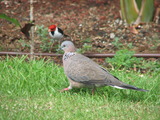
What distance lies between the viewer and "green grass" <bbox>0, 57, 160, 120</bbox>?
173 inches

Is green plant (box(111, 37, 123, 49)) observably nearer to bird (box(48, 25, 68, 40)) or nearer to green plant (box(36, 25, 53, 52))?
bird (box(48, 25, 68, 40))

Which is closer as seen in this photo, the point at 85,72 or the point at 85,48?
the point at 85,72

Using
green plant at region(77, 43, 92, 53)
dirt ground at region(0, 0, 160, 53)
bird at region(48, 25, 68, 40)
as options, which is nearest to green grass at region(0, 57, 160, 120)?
green plant at region(77, 43, 92, 53)

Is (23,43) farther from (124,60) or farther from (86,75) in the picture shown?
(86,75)

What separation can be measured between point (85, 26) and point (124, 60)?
2.09 meters

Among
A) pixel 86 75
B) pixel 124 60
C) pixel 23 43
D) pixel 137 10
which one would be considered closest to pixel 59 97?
pixel 86 75

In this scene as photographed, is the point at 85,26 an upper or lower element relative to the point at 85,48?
upper

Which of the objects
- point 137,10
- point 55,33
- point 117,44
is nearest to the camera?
Answer: point 55,33

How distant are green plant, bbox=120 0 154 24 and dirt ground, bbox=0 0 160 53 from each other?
160mm

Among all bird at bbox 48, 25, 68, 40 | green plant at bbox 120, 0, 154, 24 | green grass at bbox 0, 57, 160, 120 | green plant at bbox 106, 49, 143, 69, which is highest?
green plant at bbox 120, 0, 154, 24

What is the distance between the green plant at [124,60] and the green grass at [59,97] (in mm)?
191

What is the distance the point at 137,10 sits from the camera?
820cm

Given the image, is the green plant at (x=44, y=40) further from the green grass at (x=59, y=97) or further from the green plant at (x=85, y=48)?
the green grass at (x=59, y=97)

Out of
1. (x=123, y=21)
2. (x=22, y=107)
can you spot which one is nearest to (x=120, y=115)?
(x=22, y=107)
